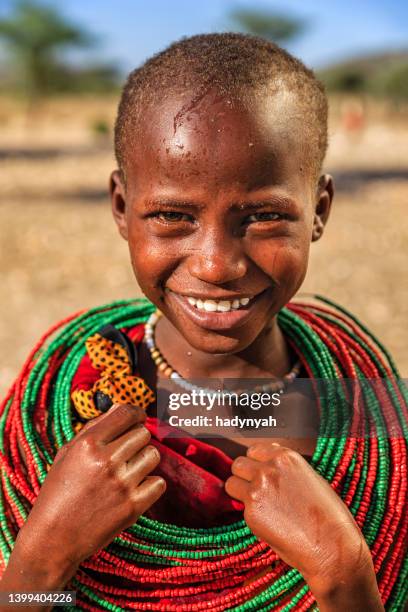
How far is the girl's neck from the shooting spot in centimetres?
192

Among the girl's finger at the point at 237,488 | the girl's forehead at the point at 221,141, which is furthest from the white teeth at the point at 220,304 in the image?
the girl's finger at the point at 237,488

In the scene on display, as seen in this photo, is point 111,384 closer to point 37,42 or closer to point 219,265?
point 219,265

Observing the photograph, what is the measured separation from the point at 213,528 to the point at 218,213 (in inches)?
32.0

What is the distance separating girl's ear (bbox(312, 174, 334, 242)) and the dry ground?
1.51ft

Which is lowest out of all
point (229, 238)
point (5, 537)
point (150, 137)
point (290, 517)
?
point (5, 537)

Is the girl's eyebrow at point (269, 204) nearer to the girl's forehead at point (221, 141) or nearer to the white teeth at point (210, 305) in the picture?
the girl's forehead at point (221, 141)

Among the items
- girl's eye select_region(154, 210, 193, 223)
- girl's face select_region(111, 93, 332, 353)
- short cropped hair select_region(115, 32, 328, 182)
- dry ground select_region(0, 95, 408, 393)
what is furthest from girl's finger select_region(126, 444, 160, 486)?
dry ground select_region(0, 95, 408, 393)

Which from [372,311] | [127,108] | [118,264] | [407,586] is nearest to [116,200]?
[127,108]

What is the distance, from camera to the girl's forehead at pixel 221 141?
1435 mm

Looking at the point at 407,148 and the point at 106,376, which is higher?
the point at 407,148

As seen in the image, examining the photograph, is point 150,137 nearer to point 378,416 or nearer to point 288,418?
point 288,418

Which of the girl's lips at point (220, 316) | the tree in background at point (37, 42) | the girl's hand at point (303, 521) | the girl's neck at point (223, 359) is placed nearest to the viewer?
the girl's hand at point (303, 521)

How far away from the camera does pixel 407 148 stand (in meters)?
17.2

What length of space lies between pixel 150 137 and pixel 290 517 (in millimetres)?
899
